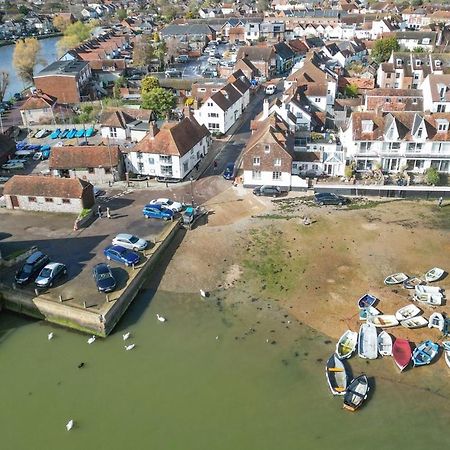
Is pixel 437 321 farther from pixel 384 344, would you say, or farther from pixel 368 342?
pixel 368 342

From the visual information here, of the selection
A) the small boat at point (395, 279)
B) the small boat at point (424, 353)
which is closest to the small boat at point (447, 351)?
the small boat at point (424, 353)

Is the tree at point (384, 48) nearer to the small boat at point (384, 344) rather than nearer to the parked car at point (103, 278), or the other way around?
the small boat at point (384, 344)

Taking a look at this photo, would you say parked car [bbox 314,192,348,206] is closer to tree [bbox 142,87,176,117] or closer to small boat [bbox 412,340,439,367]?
small boat [bbox 412,340,439,367]

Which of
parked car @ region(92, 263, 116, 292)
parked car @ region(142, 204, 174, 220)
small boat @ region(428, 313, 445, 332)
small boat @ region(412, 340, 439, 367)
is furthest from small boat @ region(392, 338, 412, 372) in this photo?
parked car @ region(142, 204, 174, 220)

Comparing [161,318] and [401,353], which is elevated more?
[161,318]

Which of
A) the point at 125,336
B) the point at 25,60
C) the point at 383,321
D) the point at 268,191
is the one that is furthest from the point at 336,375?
the point at 25,60

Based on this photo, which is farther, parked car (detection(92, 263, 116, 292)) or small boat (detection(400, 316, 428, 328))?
parked car (detection(92, 263, 116, 292))
